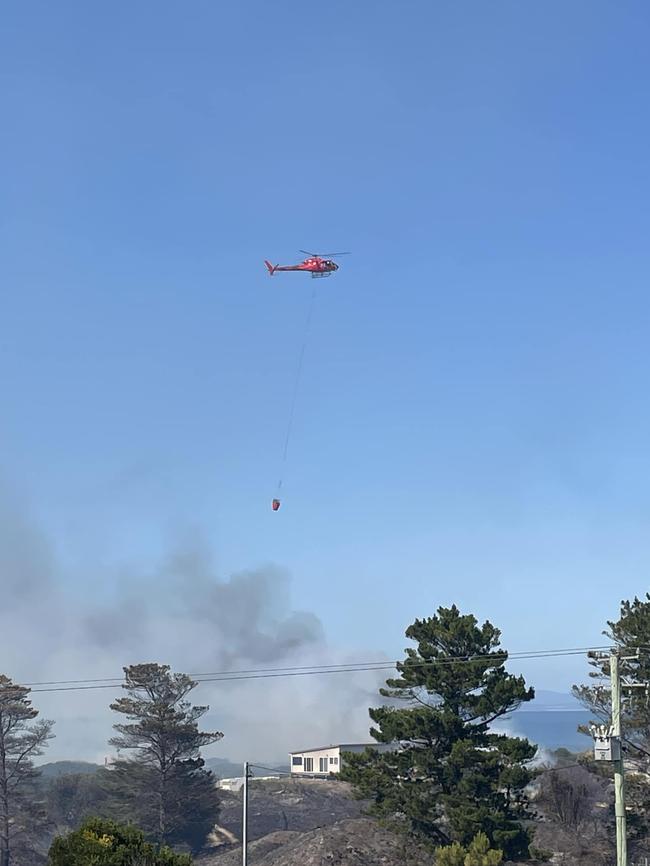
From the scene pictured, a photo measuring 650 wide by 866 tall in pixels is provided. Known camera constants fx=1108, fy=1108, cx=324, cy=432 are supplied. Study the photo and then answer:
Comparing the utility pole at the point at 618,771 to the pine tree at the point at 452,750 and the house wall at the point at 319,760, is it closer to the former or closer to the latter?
the pine tree at the point at 452,750

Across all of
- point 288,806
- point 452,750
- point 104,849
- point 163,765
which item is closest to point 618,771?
point 104,849

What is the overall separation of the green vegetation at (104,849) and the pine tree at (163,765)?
83.4 meters

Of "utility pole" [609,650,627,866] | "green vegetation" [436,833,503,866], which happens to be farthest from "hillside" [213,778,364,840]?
"utility pole" [609,650,627,866]

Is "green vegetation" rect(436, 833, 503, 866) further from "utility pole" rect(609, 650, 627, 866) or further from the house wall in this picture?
the house wall

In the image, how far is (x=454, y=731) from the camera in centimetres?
8519

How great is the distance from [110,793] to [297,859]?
112 feet

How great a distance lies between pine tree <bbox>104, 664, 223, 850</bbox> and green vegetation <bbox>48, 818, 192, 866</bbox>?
273 ft

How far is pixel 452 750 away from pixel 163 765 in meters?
45.1

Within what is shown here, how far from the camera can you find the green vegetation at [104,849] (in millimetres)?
34844

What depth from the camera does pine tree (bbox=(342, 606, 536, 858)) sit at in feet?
269

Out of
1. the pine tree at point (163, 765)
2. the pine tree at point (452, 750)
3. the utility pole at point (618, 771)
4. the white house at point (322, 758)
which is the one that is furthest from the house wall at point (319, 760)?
the utility pole at point (618, 771)

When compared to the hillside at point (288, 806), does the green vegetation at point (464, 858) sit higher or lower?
higher

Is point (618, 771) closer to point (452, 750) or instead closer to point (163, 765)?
point (452, 750)

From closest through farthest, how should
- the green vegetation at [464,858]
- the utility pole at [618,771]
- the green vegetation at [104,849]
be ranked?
the green vegetation at [104,849] < the utility pole at [618,771] < the green vegetation at [464,858]
